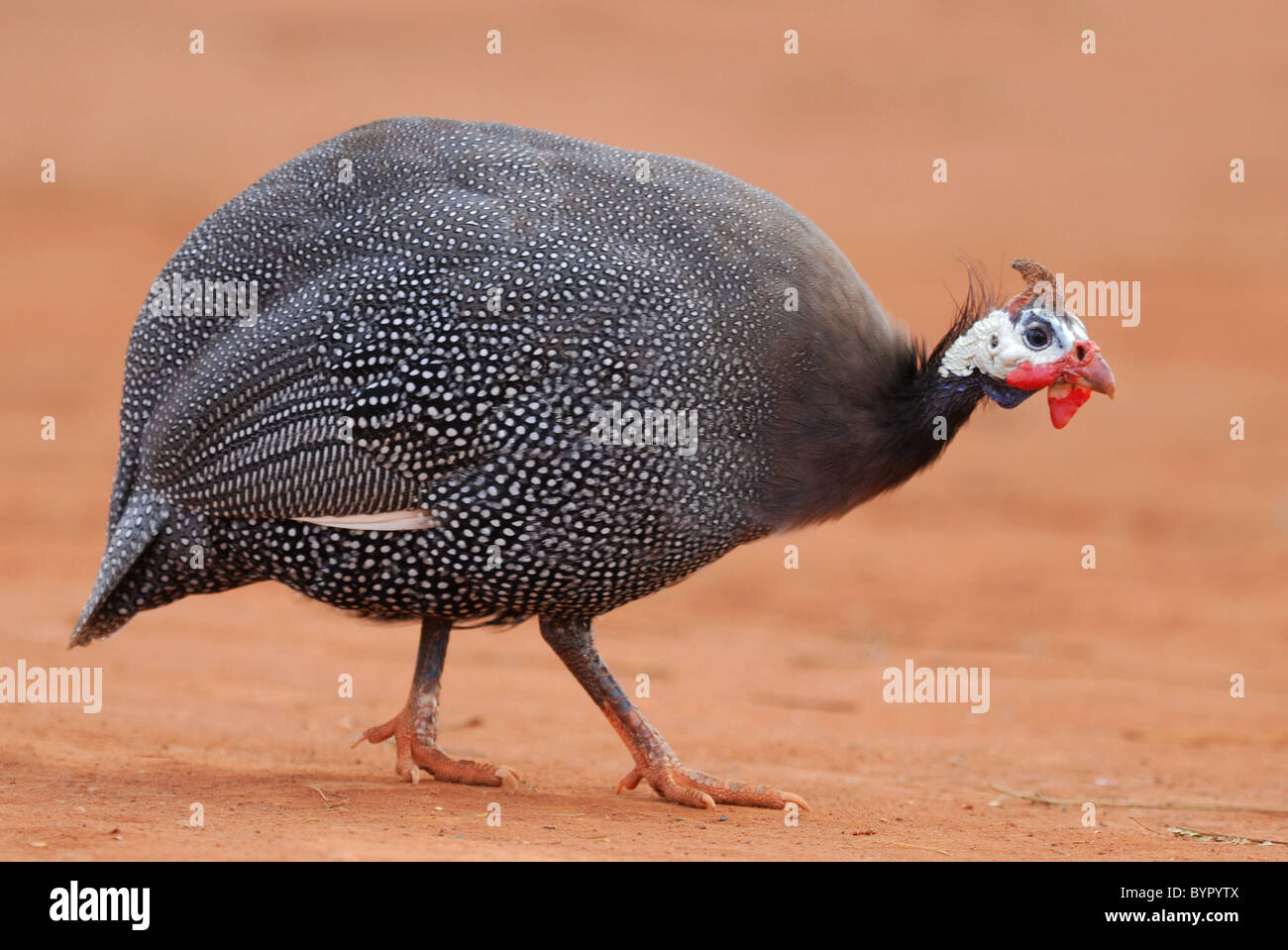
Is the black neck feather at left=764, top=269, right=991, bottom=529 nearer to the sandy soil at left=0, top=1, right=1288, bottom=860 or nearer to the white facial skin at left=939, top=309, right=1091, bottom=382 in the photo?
the white facial skin at left=939, top=309, right=1091, bottom=382

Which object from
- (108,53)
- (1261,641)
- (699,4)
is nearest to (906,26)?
(699,4)

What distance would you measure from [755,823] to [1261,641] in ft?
18.9

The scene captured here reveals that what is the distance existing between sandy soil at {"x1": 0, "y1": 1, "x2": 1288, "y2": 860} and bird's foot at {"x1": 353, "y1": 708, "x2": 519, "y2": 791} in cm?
15

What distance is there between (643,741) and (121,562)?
1.91 m

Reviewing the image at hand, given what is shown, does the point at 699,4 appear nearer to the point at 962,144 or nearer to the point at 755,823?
the point at 962,144

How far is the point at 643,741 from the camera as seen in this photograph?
5.46 m

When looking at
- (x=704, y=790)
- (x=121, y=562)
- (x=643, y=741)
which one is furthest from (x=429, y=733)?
(x=121, y=562)

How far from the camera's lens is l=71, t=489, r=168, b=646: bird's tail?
5242 millimetres

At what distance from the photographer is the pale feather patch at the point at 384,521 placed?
4.90 m

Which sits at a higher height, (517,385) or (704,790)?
(517,385)

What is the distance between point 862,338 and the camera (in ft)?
17.2

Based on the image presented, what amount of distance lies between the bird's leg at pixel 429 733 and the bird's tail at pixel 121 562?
3.37 ft

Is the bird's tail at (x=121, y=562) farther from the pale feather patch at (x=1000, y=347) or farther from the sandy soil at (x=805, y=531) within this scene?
the pale feather patch at (x=1000, y=347)

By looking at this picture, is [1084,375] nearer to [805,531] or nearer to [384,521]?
[384,521]
